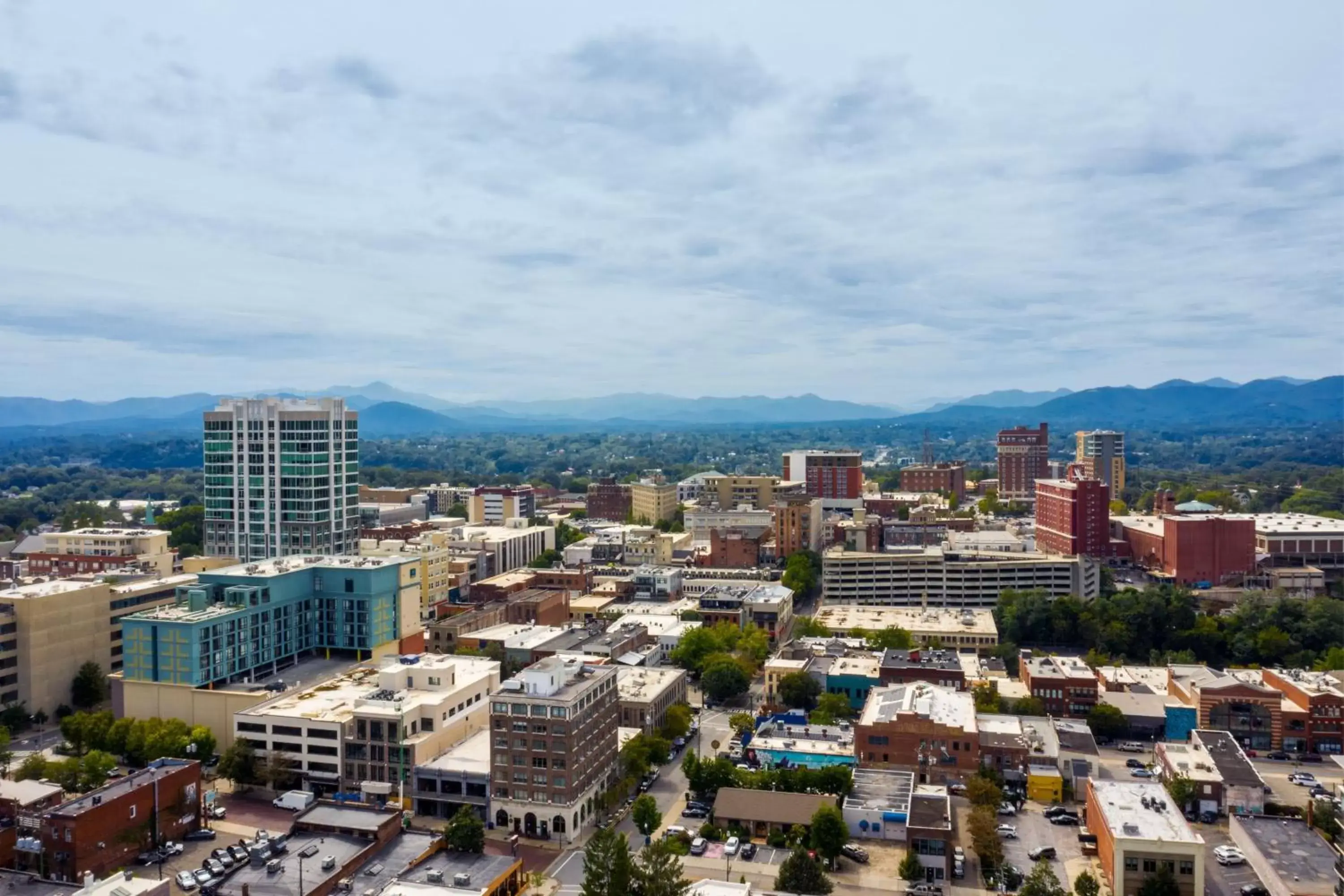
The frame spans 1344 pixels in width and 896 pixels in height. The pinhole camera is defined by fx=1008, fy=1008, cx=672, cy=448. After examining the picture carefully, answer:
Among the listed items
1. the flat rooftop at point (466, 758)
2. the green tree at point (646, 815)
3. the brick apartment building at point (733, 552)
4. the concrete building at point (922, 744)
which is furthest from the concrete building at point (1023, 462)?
the green tree at point (646, 815)

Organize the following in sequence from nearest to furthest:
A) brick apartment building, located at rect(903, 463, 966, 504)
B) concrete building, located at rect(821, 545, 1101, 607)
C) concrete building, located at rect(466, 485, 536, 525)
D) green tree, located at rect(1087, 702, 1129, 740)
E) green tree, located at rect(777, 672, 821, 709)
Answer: green tree, located at rect(1087, 702, 1129, 740), green tree, located at rect(777, 672, 821, 709), concrete building, located at rect(821, 545, 1101, 607), concrete building, located at rect(466, 485, 536, 525), brick apartment building, located at rect(903, 463, 966, 504)

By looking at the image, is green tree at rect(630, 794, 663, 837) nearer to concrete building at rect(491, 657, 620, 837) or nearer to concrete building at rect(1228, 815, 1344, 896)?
concrete building at rect(491, 657, 620, 837)

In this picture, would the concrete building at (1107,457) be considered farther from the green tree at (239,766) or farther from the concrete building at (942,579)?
the green tree at (239,766)

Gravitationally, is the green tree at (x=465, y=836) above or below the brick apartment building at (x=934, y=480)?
below

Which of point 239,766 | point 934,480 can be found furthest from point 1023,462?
point 239,766

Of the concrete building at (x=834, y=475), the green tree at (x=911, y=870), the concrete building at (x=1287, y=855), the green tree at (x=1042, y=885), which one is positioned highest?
the concrete building at (x=834, y=475)

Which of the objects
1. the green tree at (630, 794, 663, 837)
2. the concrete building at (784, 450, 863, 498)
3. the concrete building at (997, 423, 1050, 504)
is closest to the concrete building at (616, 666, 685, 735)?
the green tree at (630, 794, 663, 837)

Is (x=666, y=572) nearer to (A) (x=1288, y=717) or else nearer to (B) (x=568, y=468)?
(A) (x=1288, y=717)
